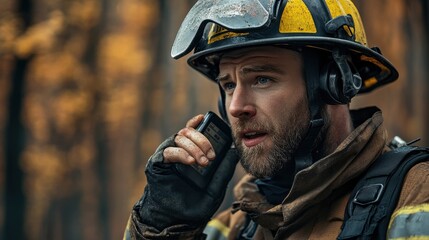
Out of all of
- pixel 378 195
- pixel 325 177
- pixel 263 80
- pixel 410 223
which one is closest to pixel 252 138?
pixel 263 80

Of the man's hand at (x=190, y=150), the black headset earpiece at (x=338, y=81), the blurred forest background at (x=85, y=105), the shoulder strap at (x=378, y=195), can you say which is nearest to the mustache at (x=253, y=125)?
the man's hand at (x=190, y=150)

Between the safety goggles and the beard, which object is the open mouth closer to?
the beard

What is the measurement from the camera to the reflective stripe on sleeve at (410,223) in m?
1.96

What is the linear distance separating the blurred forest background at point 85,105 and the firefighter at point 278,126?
9229 millimetres

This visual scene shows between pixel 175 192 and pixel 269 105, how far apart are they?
1.60ft

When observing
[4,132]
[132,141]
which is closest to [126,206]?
[132,141]

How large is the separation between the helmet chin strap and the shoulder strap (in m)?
0.26

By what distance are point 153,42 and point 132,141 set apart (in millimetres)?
2026

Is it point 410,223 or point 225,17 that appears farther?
point 225,17

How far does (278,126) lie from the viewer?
2463 millimetres

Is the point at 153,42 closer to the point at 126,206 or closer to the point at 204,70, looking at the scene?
the point at 126,206

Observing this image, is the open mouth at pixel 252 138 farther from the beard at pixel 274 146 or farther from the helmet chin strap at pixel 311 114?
the helmet chin strap at pixel 311 114

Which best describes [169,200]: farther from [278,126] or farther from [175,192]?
[278,126]

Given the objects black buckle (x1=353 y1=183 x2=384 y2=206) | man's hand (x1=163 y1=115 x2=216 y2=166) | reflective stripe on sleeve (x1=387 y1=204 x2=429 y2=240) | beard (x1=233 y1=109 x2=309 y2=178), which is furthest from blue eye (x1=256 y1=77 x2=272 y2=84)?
reflective stripe on sleeve (x1=387 y1=204 x2=429 y2=240)
